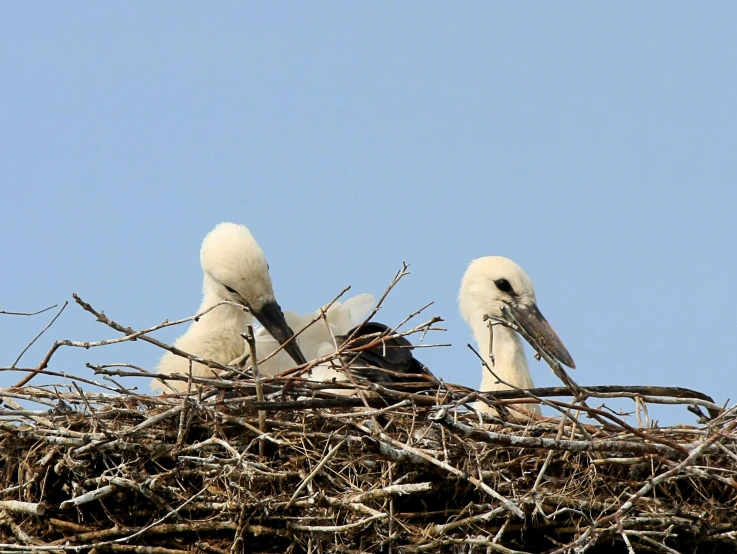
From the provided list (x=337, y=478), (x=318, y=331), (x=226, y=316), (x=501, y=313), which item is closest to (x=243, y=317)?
(x=226, y=316)

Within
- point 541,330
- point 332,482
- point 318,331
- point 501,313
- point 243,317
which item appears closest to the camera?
point 332,482

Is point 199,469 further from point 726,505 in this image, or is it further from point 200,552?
point 726,505

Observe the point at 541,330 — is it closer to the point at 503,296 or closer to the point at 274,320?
the point at 503,296

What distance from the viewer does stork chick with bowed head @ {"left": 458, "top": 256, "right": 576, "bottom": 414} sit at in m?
6.45

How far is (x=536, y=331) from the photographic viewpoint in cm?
656

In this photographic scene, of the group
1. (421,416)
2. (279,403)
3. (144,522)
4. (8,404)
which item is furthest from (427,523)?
(8,404)

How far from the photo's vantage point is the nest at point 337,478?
4148mm

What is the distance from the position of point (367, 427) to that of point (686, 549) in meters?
1.18

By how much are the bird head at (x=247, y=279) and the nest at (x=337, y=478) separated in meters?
1.87

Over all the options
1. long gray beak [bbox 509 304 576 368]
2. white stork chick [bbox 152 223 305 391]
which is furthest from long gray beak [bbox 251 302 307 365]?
long gray beak [bbox 509 304 576 368]

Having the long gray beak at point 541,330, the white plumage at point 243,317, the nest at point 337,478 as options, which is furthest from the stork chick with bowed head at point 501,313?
the nest at point 337,478

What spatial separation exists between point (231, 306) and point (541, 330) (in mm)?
1589

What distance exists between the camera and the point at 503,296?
674 cm

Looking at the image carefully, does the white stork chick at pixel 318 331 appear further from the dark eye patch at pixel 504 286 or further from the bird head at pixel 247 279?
the dark eye patch at pixel 504 286
